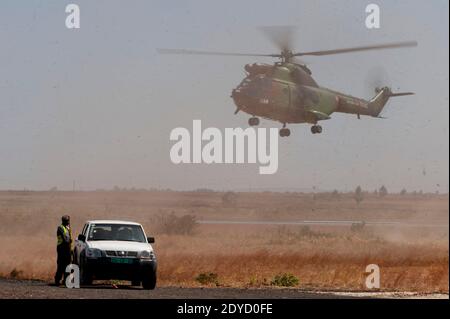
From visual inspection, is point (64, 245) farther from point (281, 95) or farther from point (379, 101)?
point (379, 101)

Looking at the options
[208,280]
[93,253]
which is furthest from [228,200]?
[93,253]

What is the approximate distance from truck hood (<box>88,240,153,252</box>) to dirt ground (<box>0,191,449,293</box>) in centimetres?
450

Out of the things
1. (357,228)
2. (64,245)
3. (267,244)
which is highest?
(64,245)

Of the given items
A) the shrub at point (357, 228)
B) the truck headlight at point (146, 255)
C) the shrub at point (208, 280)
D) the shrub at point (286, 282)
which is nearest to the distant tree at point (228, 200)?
the shrub at point (357, 228)

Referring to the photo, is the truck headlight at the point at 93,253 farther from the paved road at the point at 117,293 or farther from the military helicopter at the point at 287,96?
the military helicopter at the point at 287,96

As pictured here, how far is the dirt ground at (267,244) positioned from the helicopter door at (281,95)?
23.8 ft

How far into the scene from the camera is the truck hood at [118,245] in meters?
24.3

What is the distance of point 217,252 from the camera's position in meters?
53.2

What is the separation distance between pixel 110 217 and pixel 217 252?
3263 centimetres

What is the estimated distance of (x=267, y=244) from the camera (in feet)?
212

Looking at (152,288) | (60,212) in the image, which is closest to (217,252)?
(152,288)

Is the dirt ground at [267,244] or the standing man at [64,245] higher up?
the standing man at [64,245]

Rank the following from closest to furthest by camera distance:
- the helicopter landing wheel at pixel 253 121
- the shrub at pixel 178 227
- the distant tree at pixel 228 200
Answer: the helicopter landing wheel at pixel 253 121, the shrub at pixel 178 227, the distant tree at pixel 228 200

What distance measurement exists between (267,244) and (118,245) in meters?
40.4
